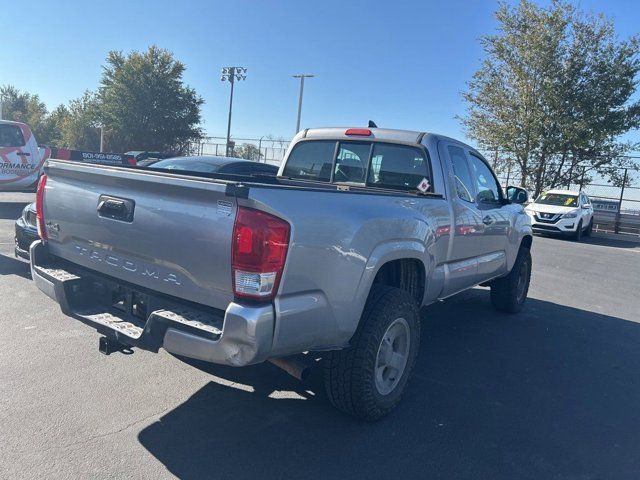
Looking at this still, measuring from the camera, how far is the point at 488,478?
305 cm

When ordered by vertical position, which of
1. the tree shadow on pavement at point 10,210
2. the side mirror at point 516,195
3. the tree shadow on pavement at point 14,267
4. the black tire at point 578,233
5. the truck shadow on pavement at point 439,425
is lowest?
the tree shadow on pavement at point 10,210

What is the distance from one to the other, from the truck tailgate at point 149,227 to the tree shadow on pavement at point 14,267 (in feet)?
12.3

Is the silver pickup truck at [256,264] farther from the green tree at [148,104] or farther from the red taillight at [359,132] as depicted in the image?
the green tree at [148,104]

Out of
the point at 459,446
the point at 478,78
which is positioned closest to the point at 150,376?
the point at 459,446

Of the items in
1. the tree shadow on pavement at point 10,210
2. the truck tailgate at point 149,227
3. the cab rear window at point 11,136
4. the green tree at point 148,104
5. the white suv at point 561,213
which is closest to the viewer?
the truck tailgate at point 149,227

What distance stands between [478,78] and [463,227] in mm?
21447

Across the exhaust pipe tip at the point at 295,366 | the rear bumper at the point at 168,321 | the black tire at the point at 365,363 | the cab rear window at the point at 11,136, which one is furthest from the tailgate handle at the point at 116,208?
the cab rear window at the point at 11,136

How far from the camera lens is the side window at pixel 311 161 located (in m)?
5.25

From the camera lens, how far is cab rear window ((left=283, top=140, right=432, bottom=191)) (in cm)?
477

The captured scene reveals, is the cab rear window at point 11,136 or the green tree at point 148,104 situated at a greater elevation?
the green tree at point 148,104

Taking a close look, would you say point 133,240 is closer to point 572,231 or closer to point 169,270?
point 169,270

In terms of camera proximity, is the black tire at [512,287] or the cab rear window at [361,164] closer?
the cab rear window at [361,164]

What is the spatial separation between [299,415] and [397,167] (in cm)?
234

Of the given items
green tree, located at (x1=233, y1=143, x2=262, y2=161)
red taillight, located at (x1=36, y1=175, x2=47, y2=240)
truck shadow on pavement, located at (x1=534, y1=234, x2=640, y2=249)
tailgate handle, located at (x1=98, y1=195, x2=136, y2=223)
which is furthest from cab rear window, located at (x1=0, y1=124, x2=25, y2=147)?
green tree, located at (x1=233, y1=143, x2=262, y2=161)
